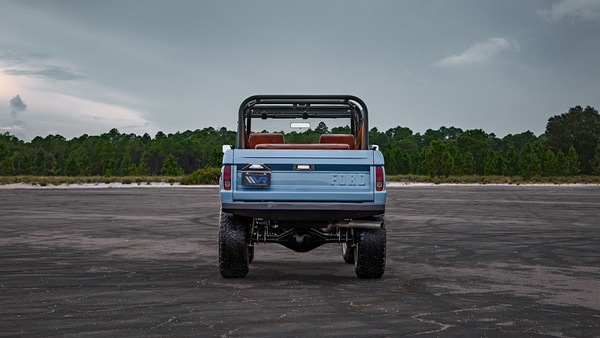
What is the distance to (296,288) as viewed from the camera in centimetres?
1045

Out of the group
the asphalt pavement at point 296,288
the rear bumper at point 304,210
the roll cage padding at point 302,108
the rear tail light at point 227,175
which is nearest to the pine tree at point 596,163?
the asphalt pavement at point 296,288

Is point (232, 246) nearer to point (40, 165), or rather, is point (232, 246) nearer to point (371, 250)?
point (371, 250)

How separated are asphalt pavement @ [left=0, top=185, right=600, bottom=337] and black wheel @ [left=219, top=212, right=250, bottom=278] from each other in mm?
191

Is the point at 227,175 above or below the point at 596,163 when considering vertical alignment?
below

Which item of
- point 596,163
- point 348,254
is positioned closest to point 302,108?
point 348,254

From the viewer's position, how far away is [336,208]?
1075 cm

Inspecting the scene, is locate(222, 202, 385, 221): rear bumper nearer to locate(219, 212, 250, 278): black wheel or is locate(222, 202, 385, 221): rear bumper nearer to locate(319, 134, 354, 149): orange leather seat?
locate(219, 212, 250, 278): black wheel

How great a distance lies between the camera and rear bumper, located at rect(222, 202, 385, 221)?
35.3 feet

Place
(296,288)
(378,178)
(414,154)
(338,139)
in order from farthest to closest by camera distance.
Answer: (414,154) < (338,139) < (378,178) < (296,288)

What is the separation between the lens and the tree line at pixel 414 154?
4749 inches

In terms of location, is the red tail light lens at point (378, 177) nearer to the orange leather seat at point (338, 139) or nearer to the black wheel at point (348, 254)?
the orange leather seat at point (338, 139)

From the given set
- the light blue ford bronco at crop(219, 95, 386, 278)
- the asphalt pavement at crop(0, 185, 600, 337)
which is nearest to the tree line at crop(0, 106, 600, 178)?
the asphalt pavement at crop(0, 185, 600, 337)

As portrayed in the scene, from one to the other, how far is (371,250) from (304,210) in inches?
46.0

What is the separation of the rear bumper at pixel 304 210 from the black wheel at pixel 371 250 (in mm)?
456
